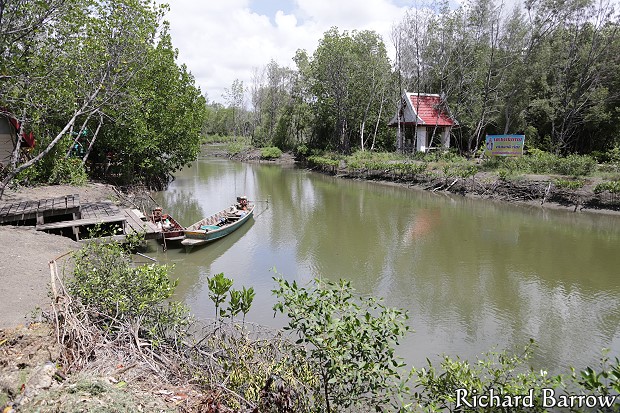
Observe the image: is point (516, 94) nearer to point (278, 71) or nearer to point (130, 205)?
point (130, 205)

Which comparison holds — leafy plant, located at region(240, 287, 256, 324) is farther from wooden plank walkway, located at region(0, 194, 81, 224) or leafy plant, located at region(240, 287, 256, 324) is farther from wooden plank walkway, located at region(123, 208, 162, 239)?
wooden plank walkway, located at region(0, 194, 81, 224)

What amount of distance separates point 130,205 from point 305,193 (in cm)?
1120

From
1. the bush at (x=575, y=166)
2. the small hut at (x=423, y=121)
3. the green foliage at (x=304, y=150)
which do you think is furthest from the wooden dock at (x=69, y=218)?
the green foliage at (x=304, y=150)

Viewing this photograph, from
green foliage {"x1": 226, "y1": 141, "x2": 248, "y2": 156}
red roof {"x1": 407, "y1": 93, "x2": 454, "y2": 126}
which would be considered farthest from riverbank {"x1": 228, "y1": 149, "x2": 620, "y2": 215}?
green foliage {"x1": 226, "y1": 141, "x2": 248, "y2": 156}

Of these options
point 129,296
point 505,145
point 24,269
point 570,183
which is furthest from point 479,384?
point 505,145

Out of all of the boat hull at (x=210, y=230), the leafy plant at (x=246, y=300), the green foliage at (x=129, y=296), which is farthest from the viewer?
the boat hull at (x=210, y=230)

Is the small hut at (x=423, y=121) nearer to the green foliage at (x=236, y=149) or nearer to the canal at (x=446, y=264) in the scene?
the canal at (x=446, y=264)

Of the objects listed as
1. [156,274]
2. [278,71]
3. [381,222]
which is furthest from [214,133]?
[156,274]

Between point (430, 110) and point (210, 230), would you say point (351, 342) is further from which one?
point (430, 110)

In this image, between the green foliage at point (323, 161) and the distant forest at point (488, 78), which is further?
the green foliage at point (323, 161)

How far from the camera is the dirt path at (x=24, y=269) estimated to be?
6807mm

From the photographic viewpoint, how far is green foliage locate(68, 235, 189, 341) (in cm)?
540

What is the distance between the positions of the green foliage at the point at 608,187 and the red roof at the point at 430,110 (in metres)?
14.0

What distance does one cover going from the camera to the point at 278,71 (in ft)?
182
